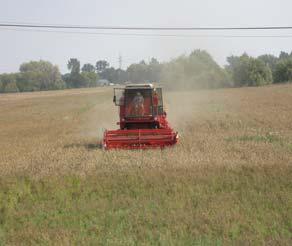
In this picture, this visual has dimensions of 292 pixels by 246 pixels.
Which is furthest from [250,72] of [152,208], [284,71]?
[152,208]

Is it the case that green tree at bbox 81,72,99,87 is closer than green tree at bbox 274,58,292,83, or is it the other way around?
green tree at bbox 274,58,292,83

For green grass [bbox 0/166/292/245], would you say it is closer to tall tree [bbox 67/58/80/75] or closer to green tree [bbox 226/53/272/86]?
green tree [bbox 226/53/272/86]

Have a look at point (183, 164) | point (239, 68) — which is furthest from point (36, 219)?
point (239, 68)

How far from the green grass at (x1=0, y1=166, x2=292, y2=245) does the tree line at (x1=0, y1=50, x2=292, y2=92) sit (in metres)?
39.7

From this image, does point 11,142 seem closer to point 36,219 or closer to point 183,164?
point 183,164

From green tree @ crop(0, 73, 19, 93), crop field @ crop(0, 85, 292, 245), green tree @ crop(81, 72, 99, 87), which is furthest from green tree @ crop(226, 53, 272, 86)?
crop field @ crop(0, 85, 292, 245)

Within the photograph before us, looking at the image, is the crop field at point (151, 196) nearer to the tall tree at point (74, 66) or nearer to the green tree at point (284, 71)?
the green tree at point (284, 71)

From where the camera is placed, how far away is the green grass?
7.70 metres

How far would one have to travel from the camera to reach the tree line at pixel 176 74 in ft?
204

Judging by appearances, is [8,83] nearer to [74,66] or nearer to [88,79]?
[88,79]


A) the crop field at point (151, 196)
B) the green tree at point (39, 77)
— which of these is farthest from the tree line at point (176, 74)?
the crop field at point (151, 196)

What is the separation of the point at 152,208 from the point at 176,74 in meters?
55.6

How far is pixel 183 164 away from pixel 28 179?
347 centimetres

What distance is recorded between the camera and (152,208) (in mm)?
8906
